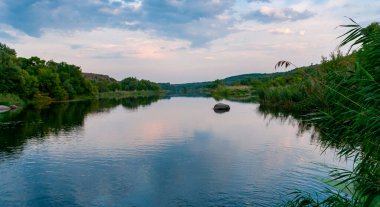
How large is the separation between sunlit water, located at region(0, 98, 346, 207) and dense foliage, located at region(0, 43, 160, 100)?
48.7 meters

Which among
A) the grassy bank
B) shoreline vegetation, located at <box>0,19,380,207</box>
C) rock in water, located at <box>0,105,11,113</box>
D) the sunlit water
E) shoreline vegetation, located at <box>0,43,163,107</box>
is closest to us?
shoreline vegetation, located at <box>0,19,380,207</box>

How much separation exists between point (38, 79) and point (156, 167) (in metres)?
91.5

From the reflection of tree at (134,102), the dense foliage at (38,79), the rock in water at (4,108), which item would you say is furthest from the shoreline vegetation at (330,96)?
the reflection of tree at (134,102)

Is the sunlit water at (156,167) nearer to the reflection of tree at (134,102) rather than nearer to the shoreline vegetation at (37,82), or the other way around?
the reflection of tree at (134,102)

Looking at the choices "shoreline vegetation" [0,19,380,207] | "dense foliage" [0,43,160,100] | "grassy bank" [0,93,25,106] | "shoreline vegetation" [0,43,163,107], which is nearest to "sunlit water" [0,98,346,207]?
"shoreline vegetation" [0,19,380,207]

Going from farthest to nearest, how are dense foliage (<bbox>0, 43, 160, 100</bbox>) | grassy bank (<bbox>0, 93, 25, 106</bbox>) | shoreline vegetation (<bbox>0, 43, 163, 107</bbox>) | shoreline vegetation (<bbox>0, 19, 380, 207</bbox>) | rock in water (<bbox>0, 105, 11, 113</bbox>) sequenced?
dense foliage (<bbox>0, 43, 160, 100</bbox>)
shoreline vegetation (<bbox>0, 43, 163, 107</bbox>)
grassy bank (<bbox>0, 93, 25, 106</bbox>)
rock in water (<bbox>0, 105, 11, 113</bbox>)
shoreline vegetation (<bbox>0, 19, 380, 207</bbox>)

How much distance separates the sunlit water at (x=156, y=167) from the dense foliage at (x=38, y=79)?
160 feet

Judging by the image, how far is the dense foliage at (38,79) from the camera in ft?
249

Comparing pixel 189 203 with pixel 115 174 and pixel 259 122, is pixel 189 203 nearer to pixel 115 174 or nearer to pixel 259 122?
pixel 115 174

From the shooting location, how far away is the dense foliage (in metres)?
76.0

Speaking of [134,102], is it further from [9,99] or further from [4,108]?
[4,108]

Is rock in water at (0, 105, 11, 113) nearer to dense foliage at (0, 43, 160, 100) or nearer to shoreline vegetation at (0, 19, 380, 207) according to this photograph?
shoreline vegetation at (0, 19, 380, 207)

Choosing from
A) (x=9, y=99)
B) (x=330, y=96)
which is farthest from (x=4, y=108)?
(x=330, y=96)

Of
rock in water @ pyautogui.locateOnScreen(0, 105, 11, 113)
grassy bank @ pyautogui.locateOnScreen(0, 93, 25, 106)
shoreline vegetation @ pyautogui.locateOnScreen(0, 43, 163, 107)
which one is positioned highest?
shoreline vegetation @ pyautogui.locateOnScreen(0, 43, 163, 107)
